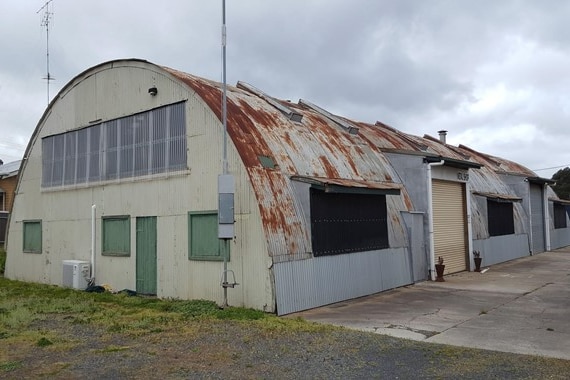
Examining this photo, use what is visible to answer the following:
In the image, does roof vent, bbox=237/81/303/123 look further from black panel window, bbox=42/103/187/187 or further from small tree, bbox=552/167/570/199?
small tree, bbox=552/167/570/199

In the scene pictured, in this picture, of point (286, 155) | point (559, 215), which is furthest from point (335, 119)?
point (559, 215)

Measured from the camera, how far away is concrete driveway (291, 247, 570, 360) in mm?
8992

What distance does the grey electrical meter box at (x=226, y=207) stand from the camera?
37.7 feet

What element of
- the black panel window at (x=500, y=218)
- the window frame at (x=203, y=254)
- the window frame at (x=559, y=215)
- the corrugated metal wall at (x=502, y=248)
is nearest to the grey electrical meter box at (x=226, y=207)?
the window frame at (x=203, y=254)

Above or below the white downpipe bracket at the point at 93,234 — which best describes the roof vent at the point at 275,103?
above

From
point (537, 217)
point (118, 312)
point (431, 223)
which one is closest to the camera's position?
point (118, 312)

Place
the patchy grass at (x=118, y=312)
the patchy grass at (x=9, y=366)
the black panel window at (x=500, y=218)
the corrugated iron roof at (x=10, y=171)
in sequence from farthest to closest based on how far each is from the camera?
the corrugated iron roof at (x=10, y=171), the black panel window at (x=500, y=218), the patchy grass at (x=118, y=312), the patchy grass at (x=9, y=366)

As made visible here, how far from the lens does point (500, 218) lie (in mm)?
24156

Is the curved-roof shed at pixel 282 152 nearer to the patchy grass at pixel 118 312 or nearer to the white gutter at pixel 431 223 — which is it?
the white gutter at pixel 431 223

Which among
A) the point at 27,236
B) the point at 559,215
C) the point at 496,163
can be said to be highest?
the point at 496,163

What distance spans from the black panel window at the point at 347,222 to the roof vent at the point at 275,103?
3397mm

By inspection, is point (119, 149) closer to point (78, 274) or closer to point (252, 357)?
point (78, 274)

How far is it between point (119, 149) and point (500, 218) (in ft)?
55.6

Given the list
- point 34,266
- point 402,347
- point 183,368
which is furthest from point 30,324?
point 34,266
